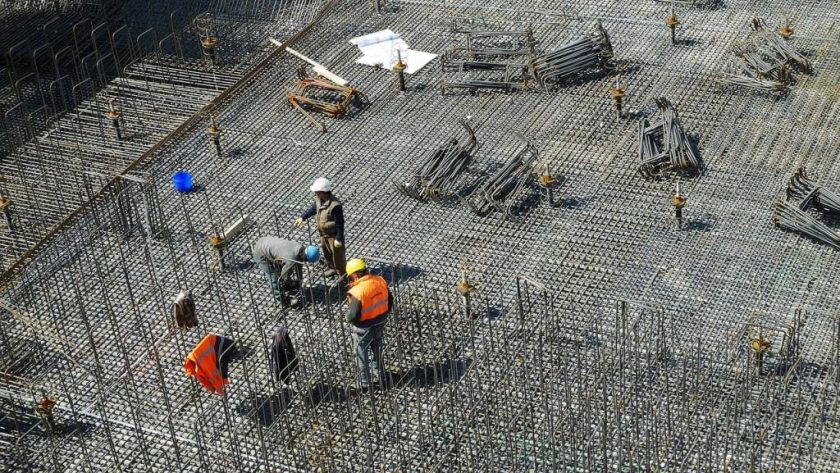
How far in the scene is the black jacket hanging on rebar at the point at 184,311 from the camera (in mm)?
15039

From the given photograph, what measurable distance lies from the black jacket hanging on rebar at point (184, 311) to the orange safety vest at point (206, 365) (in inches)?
41.0

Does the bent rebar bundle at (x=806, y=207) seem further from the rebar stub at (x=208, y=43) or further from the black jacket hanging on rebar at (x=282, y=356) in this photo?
the rebar stub at (x=208, y=43)

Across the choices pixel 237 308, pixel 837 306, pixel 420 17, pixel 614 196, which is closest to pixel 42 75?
pixel 420 17

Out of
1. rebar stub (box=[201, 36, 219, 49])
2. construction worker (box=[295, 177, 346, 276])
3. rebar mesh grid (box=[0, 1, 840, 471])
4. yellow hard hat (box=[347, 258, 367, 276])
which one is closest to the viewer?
rebar mesh grid (box=[0, 1, 840, 471])

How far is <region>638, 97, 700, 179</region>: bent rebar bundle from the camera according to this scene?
17.6 m

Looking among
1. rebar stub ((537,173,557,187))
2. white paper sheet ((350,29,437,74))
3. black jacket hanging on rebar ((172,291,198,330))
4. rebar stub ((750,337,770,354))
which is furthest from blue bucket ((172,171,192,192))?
rebar stub ((750,337,770,354))

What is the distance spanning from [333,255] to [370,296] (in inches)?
74.9

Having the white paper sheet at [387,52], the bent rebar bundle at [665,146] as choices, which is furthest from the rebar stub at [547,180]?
the white paper sheet at [387,52]

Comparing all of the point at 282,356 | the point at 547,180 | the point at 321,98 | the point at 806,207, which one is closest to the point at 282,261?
the point at 282,356

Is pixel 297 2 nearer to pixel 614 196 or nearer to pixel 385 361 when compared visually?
pixel 614 196

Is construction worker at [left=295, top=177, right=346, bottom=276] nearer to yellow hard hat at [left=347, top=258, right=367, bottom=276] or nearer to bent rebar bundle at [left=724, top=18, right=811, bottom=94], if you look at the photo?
yellow hard hat at [left=347, top=258, right=367, bottom=276]

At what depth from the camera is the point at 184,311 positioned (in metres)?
15.1

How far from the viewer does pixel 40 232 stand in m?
17.5

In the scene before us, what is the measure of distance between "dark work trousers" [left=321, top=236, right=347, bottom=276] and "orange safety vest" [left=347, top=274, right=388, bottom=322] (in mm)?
1647
